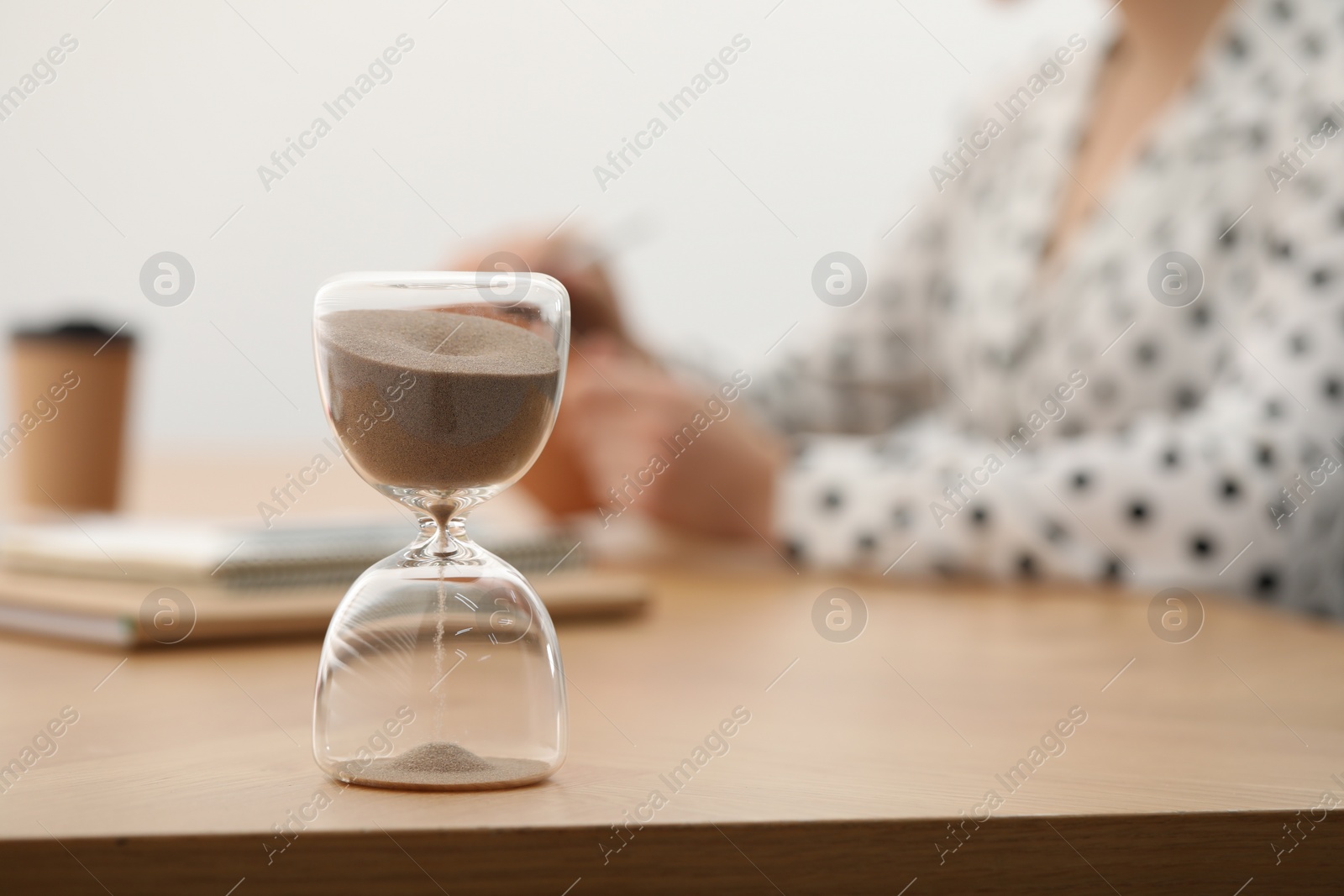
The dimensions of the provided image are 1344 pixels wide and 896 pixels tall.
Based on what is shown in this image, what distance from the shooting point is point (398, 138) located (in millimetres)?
2521

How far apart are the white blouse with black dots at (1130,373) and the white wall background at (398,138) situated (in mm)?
812

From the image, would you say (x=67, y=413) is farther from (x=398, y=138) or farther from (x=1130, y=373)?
(x=398, y=138)

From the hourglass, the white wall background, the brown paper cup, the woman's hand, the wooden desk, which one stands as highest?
the white wall background

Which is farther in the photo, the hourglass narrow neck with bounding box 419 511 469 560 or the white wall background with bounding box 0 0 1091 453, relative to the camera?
the white wall background with bounding box 0 0 1091 453

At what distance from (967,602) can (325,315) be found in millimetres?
658

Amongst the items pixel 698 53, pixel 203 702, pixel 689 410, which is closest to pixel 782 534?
pixel 689 410

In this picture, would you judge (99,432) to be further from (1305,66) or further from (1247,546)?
(1305,66)

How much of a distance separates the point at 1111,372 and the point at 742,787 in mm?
1066

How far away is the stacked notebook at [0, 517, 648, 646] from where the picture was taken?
27.9 inches

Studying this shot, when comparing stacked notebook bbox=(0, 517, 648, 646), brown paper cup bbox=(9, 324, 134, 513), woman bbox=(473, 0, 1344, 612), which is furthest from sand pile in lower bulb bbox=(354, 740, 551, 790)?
brown paper cup bbox=(9, 324, 134, 513)

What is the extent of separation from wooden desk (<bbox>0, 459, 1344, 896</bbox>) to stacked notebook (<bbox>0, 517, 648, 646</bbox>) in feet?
0.08

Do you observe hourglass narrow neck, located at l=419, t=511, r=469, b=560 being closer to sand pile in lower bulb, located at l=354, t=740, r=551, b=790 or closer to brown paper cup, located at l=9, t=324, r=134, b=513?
sand pile in lower bulb, located at l=354, t=740, r=551, b=790

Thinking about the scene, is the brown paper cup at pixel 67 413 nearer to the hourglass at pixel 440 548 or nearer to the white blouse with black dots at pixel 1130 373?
the white blouse with black dots at pixel 1130 373

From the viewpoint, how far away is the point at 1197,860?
412 millimetres
